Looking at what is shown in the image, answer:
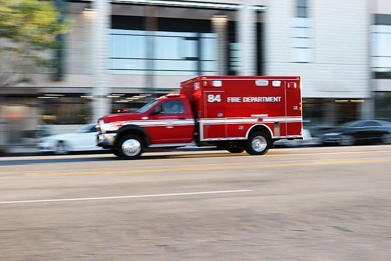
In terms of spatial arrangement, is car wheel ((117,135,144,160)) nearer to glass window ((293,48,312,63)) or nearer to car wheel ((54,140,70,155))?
car wheel ((54,140,70,155))

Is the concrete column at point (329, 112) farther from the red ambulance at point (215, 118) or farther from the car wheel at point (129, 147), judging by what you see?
the car wheel at point (129, 147)

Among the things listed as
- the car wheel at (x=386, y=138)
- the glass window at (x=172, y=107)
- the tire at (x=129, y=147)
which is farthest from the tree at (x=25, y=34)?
the car wheel at (x=386, y=138)

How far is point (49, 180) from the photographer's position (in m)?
10.2

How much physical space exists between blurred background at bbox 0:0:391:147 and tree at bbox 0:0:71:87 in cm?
14

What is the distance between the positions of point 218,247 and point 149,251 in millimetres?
766

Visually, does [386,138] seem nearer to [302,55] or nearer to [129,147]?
[302,55]

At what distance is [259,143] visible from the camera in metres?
16.4

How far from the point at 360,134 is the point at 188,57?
11.2 m

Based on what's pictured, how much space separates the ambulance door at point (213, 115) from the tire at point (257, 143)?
3.60ft

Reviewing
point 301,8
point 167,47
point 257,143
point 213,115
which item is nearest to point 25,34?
point 213,115

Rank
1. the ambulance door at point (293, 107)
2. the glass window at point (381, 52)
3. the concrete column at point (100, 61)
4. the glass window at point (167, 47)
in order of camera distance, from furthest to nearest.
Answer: the glass window at point (381, 52)
the glass window at point (167, 47)
the concrete column at point (100, 61)
the ambulance door at point (293, 107)

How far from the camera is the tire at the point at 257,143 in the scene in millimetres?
16266

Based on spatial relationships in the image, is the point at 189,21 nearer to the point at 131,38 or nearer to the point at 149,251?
the point at 131,38

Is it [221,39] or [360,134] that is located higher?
[221,39]
